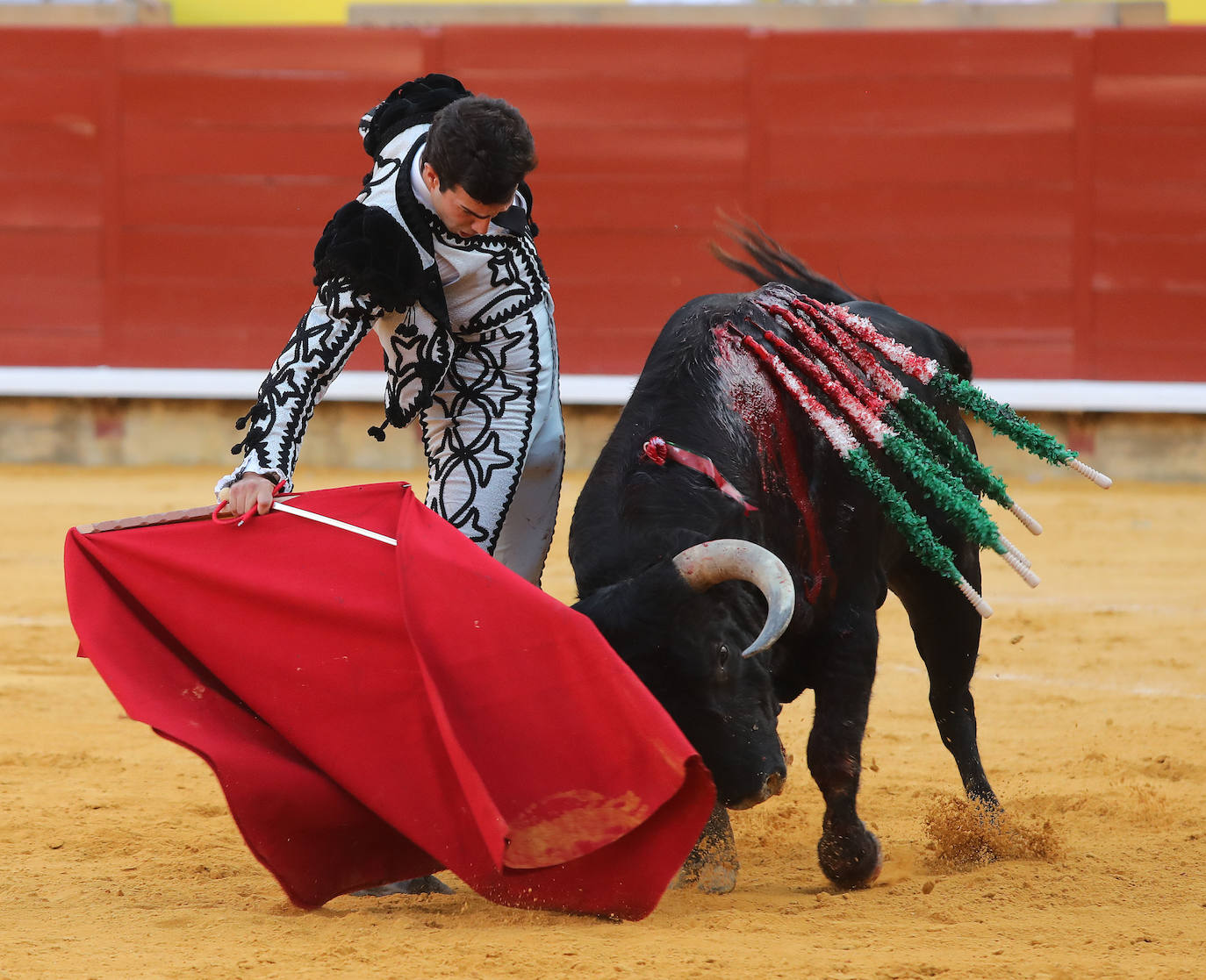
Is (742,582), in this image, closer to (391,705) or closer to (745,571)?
(745,571)

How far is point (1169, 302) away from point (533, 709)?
6459mm

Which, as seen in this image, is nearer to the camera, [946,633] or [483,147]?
[483,147]

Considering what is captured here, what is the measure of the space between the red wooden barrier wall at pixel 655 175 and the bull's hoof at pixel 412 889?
568cm

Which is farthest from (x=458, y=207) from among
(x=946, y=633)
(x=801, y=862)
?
(x=946, y=633)

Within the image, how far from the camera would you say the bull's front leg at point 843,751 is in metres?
2.43

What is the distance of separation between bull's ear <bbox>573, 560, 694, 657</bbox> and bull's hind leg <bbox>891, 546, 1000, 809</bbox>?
989mm

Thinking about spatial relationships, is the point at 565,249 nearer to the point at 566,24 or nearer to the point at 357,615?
the point at 566,24

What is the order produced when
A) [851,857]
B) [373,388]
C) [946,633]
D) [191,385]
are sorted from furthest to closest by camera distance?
[191,385] → [373,388] → [946,633] → [851,857]

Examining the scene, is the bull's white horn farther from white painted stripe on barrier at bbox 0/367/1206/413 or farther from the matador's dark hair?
white painted stripe on barrier at bbox 0/367/1206/413

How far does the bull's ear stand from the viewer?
7.00 feet

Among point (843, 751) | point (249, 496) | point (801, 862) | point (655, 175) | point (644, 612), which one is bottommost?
point (801, 862)

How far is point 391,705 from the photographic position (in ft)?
7.07

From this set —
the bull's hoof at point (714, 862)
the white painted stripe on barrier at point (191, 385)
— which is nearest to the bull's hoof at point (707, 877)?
the bull's hoof at point (714, 862)

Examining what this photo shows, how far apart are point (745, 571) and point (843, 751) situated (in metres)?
0.55
